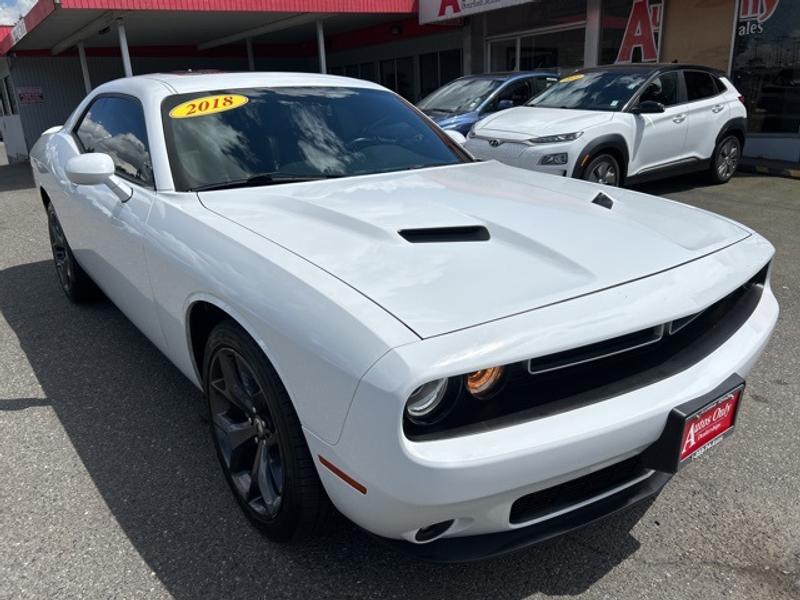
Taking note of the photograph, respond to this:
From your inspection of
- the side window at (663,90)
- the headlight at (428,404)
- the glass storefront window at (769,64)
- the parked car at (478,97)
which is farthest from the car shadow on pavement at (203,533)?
the glass storefront window at (769,64)

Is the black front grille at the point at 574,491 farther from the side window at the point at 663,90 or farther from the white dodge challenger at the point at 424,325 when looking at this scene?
the side window at the point at 663,90

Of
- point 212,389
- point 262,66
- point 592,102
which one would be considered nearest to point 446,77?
point 262,66

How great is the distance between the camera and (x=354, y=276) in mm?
1869

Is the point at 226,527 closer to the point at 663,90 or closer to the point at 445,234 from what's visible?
the point at 445,234

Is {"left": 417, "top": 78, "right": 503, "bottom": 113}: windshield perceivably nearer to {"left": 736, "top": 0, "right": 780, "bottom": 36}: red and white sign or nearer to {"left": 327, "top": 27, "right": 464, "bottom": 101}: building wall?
{"left": 736, "top": 0, "right": 780, "bottom": 36}: red and white sign

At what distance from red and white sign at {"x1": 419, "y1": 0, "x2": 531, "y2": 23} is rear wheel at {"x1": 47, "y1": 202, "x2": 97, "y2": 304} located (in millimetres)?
11434

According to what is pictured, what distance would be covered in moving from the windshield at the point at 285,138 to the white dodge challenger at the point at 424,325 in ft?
0.05

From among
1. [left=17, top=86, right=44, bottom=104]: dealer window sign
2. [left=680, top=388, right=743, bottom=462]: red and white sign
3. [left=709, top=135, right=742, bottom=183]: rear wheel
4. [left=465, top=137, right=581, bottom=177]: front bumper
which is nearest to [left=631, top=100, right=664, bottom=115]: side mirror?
[left=465, top=137, right=581, bottom=177]: front bumper

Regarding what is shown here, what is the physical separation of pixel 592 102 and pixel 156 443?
678cm

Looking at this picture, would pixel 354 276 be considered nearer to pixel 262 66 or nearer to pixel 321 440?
pixel 321 440

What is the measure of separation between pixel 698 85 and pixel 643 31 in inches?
201

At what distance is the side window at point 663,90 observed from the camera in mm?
7812

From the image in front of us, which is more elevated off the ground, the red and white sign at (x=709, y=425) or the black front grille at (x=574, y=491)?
the red and white sign at (x=709, y=425)

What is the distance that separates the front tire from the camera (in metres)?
1.92
